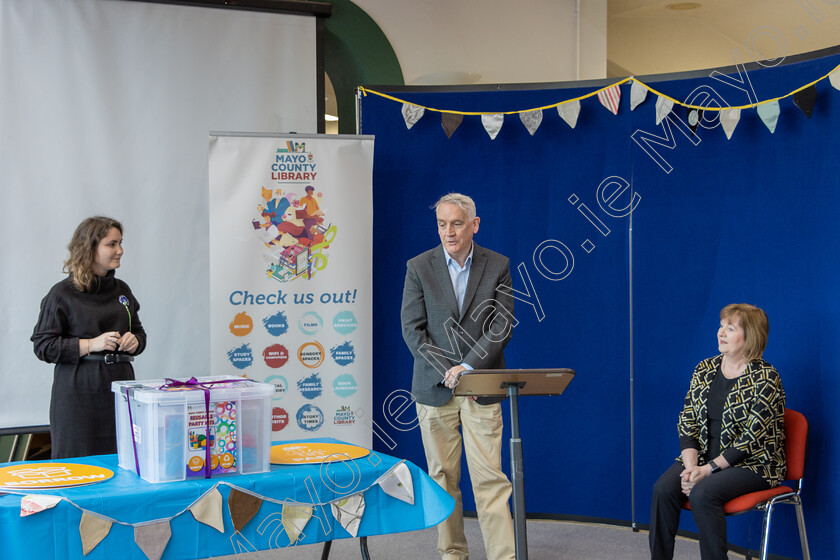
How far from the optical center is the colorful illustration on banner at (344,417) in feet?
14.9

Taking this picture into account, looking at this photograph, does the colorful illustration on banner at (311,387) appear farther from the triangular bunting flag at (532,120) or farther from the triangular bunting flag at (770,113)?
the triangular bunting flag at (770,113)

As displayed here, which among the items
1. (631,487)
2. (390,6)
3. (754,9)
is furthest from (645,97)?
(631,487)

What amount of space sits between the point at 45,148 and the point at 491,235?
256cm

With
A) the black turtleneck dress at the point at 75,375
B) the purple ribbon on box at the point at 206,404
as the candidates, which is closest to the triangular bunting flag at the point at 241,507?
the purple ribbon on box at the point at 206,404

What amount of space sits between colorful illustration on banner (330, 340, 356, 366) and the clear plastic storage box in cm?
206

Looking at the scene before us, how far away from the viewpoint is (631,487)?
4551mm

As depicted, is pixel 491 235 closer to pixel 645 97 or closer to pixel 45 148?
pixel 645 97

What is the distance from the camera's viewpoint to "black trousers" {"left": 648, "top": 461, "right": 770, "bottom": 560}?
3.32 m

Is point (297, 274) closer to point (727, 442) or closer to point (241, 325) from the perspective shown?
point (241, 325)

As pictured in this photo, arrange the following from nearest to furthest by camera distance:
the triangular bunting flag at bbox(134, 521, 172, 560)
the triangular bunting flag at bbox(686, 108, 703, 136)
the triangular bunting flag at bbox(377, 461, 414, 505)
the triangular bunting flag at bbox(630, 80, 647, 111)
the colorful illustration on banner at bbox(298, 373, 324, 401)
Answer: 1. the triangular bunting flag at bbox(134, 521, 172, 560)
2. the triangular bunting flag at bbox(377, 461, 414, 505)
3. the triangular bunting flag at bbox(686, 108, 703, 136)
4. the triangular bunting flag at bbox(630, 80, 647, 111)
5. the colorful illustration on banner at bbox(298, 373, 324, 401)

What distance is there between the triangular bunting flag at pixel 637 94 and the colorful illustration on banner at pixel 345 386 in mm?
2178

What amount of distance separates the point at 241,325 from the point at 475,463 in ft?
5.40

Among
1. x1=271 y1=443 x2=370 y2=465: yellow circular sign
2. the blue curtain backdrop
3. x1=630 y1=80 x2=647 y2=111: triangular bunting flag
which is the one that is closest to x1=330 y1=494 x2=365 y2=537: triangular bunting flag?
x1=271 y1=443 x2=370 y2=465: yellow circular sign

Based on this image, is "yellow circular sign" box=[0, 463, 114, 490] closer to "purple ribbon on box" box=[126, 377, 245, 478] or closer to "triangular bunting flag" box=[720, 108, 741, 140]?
"purple ribbon on box" box=[126, 377, 245, 478]
